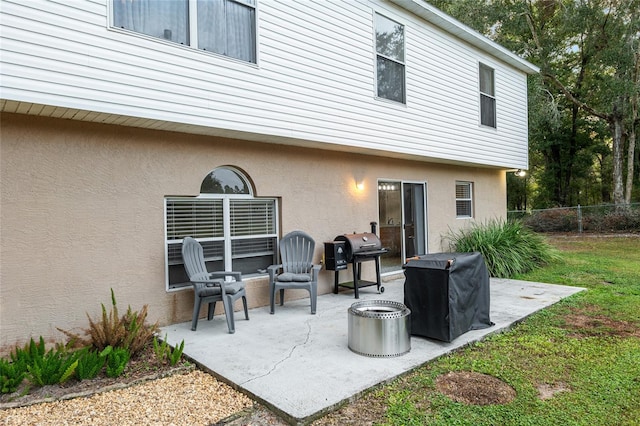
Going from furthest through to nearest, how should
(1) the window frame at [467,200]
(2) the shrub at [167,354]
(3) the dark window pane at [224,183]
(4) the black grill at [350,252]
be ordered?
(1) the window frame at [467,200], (4) the black grill at [350,252], (3) the dark window pane at [224,183], (2) the shrub at [167,354]

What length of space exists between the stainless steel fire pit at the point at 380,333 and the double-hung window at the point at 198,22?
356cm

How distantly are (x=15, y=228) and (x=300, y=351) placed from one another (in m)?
2.98

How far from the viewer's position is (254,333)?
4367 mm

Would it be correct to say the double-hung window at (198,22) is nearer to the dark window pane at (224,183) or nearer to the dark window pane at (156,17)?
the dark window pane at (156,17)

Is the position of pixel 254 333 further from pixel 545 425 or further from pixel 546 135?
pixel 546 135

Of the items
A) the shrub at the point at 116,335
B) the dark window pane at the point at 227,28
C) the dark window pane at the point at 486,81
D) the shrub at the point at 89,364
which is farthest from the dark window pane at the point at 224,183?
the dark window pane at the point at 486,81

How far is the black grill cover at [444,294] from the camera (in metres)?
3.90

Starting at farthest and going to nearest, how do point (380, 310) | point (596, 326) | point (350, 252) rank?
point (350, 252) → point (596, 326) → point (380, 310)

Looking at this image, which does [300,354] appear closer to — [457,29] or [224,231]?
[224,231]

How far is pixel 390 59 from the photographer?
6.91 metres

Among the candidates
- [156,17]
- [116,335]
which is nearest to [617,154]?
[156,17]

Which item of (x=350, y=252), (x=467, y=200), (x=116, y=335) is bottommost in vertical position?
(x=116, y=335)

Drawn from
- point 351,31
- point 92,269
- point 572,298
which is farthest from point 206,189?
point 572,298

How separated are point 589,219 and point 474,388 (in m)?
16.7
